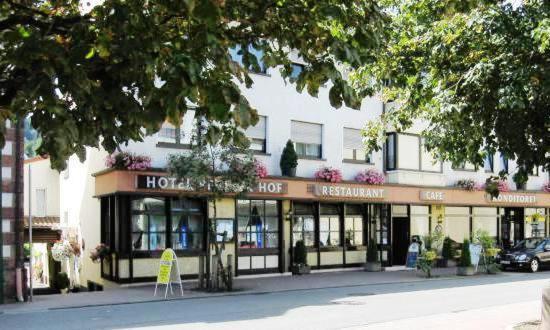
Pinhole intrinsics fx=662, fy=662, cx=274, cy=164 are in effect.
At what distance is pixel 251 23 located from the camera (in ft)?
18.1

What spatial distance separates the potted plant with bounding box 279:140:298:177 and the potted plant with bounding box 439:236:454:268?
7.85 meters

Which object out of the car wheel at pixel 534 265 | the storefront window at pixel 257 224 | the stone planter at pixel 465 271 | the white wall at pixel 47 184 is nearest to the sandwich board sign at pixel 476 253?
the stone planter at pixel 465 271

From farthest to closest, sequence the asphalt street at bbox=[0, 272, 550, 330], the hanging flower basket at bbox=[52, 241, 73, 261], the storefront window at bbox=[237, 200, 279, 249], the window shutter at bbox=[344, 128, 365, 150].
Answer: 1. the window shutter at bbox=[344, 128, 365, 150]
2. the storefront window at bbox=[237, 200, 279, 249]
3. the hanging flower basket at bbox=[52, 241, 73, 261]
4. the asphalt street at bbox=[0, 272, 550, 330]

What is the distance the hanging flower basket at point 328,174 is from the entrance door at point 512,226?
12339mm

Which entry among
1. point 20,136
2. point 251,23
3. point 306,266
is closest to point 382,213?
point 306,266

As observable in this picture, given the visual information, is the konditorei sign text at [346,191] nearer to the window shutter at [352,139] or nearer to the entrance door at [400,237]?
the window shutter at [352,139]

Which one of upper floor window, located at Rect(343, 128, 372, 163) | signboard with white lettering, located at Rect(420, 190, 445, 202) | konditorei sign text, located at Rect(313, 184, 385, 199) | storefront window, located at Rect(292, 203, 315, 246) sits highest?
upper floor window, located at Rect(343, 128, 372, 163)

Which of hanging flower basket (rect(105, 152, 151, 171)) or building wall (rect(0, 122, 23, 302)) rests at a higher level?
hanging flower basket (rect(105, 152, 151, 171))

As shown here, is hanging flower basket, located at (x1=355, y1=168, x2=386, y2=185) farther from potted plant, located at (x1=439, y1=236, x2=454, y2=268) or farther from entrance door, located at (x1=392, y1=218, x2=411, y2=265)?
potted plant, located at (x1=439, y1=236, x2=454, y2=268)

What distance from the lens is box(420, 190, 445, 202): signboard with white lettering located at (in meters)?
27.9

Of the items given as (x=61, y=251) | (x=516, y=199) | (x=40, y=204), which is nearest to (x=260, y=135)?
(x=61, y=251)

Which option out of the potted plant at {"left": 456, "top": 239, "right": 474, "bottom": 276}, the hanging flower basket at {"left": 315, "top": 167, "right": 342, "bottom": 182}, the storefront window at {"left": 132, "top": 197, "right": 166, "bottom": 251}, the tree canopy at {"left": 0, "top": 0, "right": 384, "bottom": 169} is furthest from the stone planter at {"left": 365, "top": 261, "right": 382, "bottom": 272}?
the tree canopy at {"left": 0, "top": 0, "right": 384, "bottom": 169}

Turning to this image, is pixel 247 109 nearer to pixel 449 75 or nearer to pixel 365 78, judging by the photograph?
pixel 449 75

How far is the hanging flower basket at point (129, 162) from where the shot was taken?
785 inches
